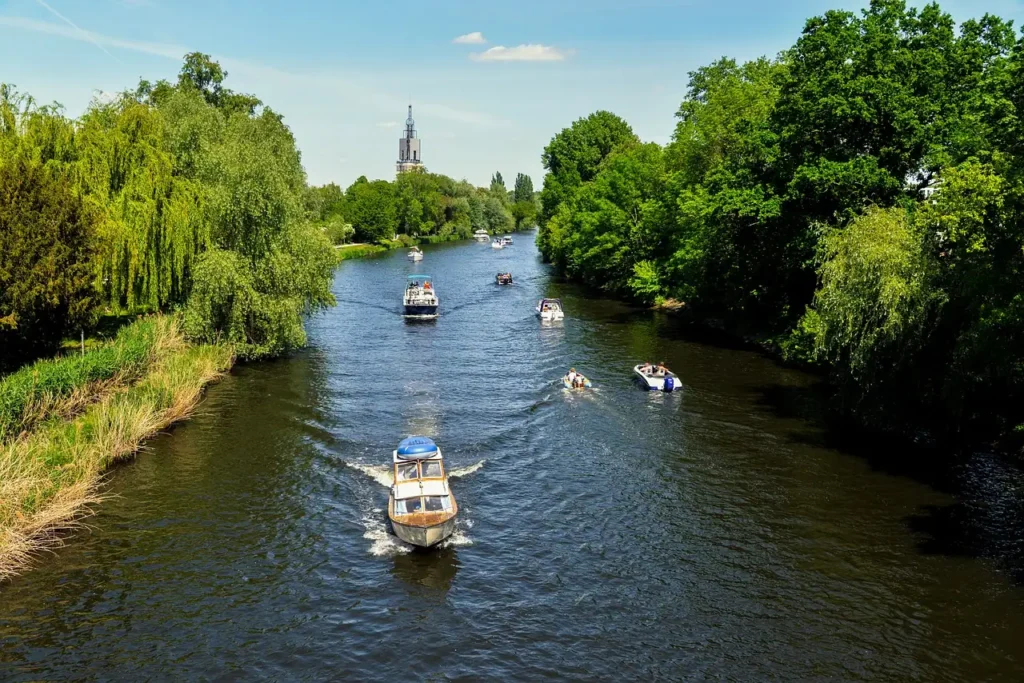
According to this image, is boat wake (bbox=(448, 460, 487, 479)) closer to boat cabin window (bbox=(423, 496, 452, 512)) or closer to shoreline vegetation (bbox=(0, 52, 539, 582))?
boat cabin window (bbox=(423, 496, 452, 512))

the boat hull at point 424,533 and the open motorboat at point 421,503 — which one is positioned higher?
the open motorboat at point 421,503

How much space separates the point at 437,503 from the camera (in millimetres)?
26688

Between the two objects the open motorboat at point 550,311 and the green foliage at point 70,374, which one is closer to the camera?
the green foliage at point 70,374

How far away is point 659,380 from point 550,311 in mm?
25523

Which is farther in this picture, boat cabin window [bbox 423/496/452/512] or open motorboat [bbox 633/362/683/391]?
open motorboat [bbox 633/362/683/391]

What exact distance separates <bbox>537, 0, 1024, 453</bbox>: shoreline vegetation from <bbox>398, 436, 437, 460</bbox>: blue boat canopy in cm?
1965

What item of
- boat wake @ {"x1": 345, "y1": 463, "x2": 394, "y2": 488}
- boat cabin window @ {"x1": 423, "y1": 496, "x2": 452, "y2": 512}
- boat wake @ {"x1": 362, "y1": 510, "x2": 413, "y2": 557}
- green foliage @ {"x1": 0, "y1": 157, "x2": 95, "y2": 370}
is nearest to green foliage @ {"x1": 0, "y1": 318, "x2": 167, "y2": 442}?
green foliage @ {"x1": 0, "y1": 157, "x2": 95, "y2": 370}

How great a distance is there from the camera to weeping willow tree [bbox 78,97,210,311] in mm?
45250

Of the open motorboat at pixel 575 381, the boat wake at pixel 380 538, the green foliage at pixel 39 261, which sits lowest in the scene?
the boat wake at pixel 380 538

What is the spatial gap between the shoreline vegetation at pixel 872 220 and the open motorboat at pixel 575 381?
42.3ft

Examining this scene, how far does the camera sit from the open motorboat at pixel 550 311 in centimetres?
6938

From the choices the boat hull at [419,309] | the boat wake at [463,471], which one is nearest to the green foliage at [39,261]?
the boat wake at [463,471]

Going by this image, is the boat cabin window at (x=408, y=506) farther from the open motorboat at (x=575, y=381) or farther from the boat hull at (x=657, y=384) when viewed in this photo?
the boat hull at (x=657, y=384)

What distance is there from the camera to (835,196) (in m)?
46.6
